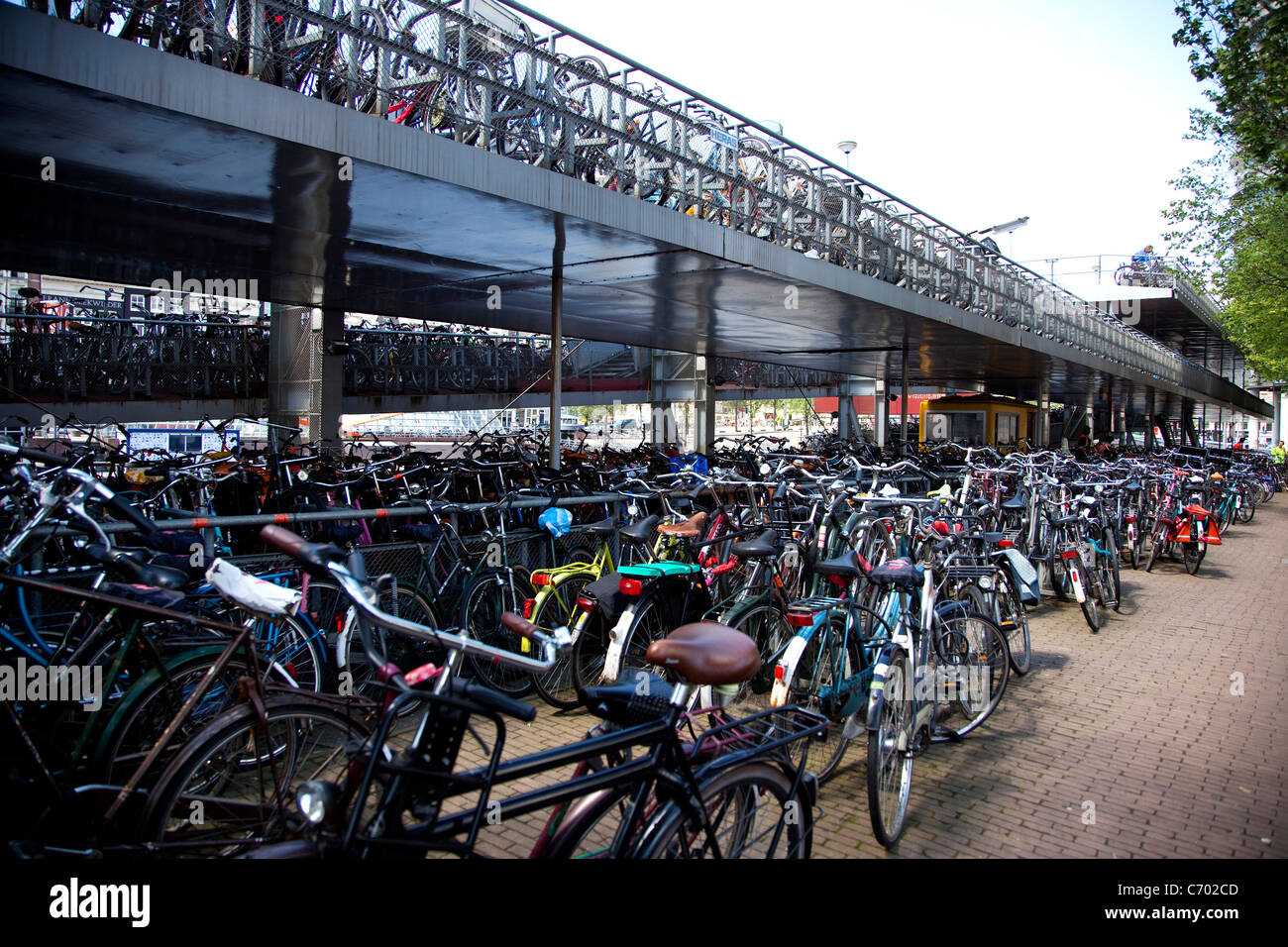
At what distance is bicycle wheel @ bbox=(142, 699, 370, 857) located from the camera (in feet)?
8.01

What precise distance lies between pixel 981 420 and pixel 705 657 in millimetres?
22946

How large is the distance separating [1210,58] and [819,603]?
38.6 feet

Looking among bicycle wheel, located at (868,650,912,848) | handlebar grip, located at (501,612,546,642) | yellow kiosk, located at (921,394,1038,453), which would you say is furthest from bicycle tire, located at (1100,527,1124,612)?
yellow kiosk, located at (921,394,1038,453)

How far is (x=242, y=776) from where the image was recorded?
2.80 metres

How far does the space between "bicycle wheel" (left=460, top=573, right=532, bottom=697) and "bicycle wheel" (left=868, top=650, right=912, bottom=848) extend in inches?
86.8

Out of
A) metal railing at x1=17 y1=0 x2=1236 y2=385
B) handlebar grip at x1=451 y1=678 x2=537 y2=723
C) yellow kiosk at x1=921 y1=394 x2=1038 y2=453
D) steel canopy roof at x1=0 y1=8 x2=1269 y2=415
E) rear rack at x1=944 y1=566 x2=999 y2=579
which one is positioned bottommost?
rear rack at x1=944 y1=566 x2=999 y2=579

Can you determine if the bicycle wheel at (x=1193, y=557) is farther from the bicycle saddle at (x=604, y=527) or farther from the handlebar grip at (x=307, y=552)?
the handlebar grip at (x=307, y=552)

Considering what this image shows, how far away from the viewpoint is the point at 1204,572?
10.6 m

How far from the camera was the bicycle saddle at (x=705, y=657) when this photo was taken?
2.47 metres

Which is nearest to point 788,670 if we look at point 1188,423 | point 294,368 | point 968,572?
point 968,572

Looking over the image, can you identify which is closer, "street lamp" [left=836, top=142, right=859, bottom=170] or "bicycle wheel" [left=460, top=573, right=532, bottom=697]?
"bicycle wheel" [left=460, top=573, right=532, bottom=697]

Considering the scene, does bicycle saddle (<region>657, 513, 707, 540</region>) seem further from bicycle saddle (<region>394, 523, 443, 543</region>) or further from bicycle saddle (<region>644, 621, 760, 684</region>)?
bicycle saddle (<region>644, 621, 760, 684</region>)
